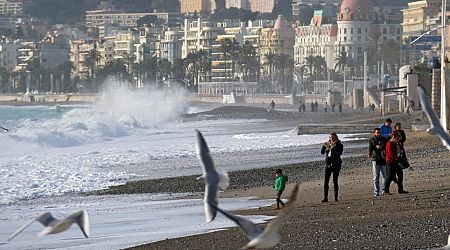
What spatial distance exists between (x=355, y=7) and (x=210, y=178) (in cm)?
16792

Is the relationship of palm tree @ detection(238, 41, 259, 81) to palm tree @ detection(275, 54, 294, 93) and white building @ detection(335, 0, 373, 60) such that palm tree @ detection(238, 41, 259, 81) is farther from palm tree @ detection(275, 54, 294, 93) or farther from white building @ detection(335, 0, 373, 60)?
white building @ detection(335, 0, 373, 60)

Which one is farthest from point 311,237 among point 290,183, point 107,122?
point 107,122

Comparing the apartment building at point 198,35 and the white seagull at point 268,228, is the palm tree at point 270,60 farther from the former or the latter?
the white seagull at point 268,228

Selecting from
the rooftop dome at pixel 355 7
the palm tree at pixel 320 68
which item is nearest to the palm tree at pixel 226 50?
the palm tree at pixel 320 68

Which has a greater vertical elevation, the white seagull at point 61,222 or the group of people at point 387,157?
the white seagull at point 61,222

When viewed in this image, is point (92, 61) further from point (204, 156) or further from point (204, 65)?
point (204, 156)

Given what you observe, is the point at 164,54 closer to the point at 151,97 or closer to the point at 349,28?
the point at 349,28

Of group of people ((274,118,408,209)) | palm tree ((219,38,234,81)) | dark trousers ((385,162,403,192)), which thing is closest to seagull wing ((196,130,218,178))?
group of people ((274,118,408,209))

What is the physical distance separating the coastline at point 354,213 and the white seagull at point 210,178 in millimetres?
5737

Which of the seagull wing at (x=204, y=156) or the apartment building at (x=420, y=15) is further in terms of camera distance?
the apartment building at (x=420, y=15)

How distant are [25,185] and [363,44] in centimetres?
14074

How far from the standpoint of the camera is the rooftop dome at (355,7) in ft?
563

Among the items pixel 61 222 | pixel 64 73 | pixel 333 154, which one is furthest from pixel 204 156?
pixel 64 73

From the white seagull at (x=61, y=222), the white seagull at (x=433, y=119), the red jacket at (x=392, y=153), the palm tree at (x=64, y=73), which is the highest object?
the white seagull at (x=433, y=119)
